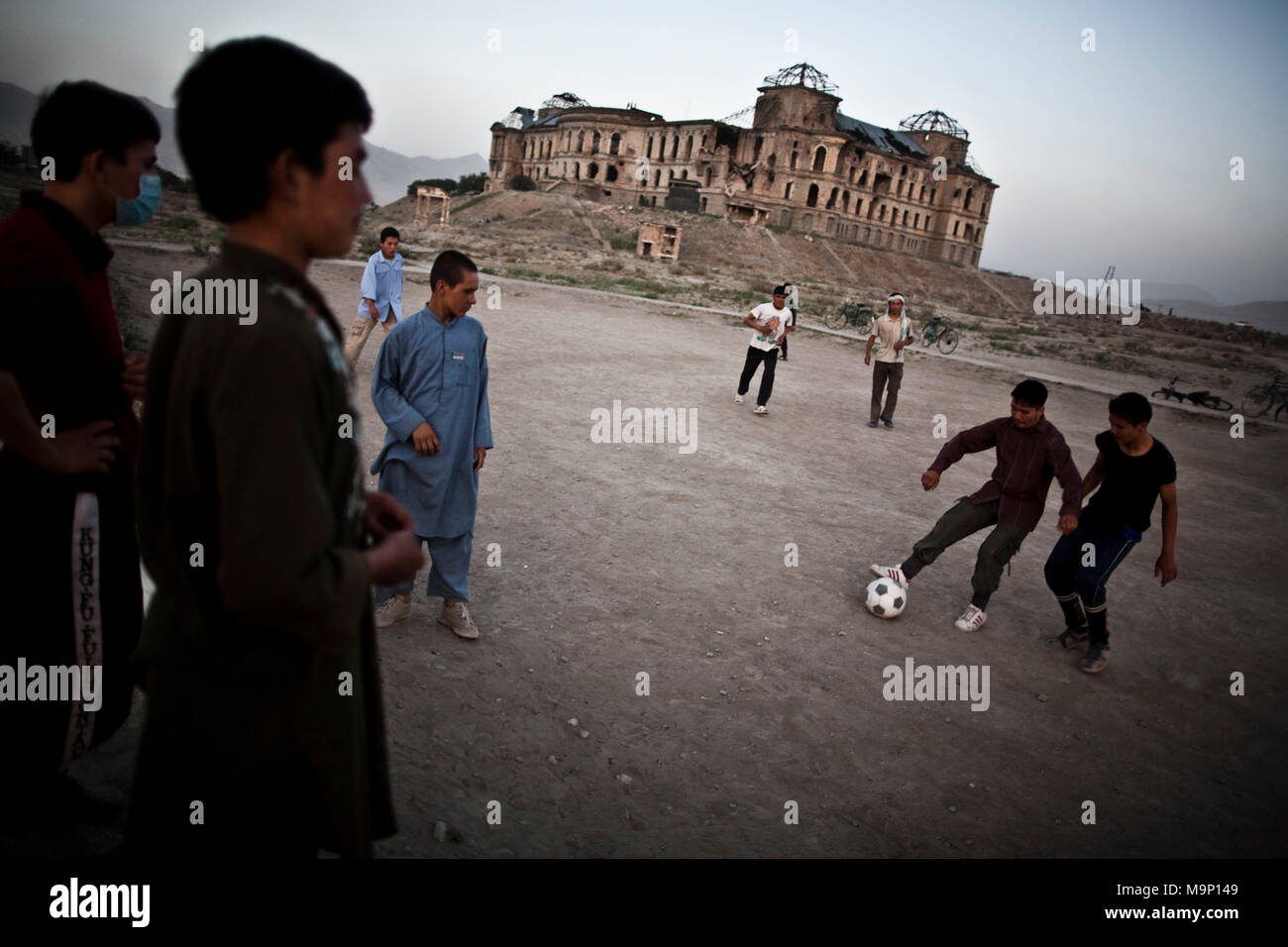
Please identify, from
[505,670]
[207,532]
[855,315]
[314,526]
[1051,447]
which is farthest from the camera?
[855,315]

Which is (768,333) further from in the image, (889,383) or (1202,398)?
(1202,398)

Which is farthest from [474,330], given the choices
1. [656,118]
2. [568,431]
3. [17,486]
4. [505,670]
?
[656,118]

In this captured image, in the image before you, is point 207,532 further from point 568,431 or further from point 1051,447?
point 568,431

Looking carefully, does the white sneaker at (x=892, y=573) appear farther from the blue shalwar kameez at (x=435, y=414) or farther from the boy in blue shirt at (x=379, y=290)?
the boy in blue shirt at (x=379, y=290)

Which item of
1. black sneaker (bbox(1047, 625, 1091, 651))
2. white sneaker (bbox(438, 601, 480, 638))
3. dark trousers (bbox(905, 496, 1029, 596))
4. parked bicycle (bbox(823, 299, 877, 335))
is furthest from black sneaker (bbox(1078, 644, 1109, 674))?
parked bicycle (bbox(823, 299, 877, 335))

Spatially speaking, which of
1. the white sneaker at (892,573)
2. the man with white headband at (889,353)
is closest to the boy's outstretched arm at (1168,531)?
the white sneaker at (892,573)

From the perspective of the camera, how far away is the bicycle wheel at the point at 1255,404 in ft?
60.6

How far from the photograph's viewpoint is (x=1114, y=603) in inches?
244

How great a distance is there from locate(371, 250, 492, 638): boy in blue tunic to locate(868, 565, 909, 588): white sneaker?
321 cm

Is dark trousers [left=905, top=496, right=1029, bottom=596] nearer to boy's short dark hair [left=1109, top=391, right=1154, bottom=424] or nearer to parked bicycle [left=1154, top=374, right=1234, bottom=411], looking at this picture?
boy's short dark hair [left=1109, top=391, right=1154, bottom=424]

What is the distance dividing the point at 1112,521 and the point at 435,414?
14.5 feet

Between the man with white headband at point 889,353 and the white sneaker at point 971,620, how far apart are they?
628cm

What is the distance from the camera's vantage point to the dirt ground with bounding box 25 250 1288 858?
3.29 metres

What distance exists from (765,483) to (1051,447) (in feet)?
10.8
